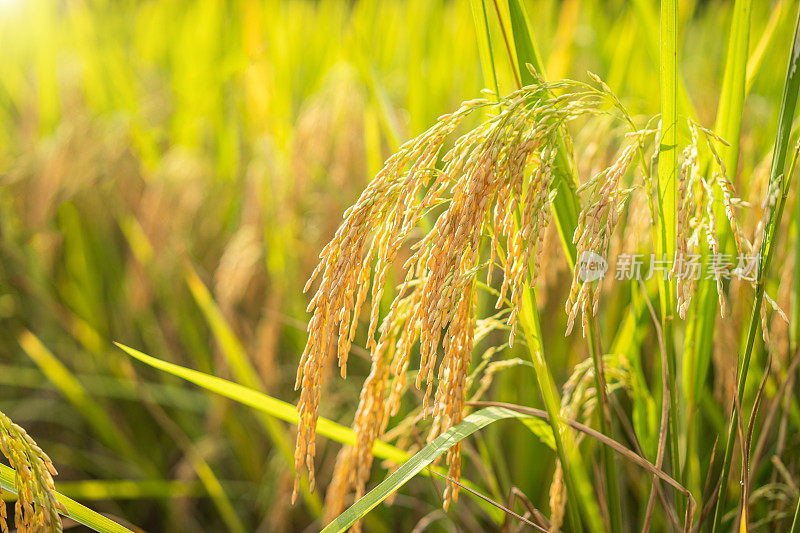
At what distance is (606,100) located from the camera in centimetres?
70

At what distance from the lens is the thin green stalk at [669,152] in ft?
2.41

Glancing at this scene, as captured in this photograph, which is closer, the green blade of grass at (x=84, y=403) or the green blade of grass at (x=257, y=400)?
the green blade of grass at (x=257, y=400)

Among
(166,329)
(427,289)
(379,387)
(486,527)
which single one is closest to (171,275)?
(166,329)

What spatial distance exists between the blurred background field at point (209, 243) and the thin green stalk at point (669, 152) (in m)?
0.35

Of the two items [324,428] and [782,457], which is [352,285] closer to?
[324,428]

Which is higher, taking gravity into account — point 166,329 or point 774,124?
point 774,124

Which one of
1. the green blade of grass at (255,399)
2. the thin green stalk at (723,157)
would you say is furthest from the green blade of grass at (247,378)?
the thin green stalk at (723,157)

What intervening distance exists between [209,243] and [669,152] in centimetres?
177

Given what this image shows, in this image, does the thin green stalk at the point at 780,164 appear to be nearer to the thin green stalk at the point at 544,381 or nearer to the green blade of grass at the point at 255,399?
the thin green stalk at the point at 544,381

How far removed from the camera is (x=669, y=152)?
744mm

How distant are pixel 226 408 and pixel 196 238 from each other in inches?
30.3

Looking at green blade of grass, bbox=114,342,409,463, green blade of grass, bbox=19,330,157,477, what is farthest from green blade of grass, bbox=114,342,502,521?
green blade of grass, bbox=19,330,157,477

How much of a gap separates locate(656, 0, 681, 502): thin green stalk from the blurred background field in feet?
1.14

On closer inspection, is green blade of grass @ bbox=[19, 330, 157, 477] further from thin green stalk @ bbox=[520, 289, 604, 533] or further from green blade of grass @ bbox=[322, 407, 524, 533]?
thin green stalk @ bbox=[520, 289, 604, 533]
